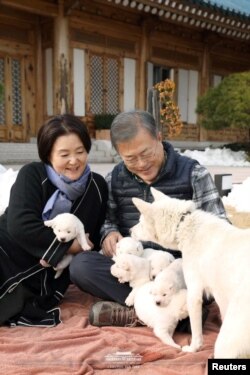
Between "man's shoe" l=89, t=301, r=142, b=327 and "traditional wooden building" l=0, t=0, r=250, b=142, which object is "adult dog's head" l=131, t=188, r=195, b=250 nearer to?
"man's shoe" l=89, t=301, r=142, b=327

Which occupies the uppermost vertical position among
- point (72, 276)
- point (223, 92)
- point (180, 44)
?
point (180, 44)

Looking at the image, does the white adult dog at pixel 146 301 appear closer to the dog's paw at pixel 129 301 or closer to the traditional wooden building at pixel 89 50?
the dog's paw at pixel 129 301

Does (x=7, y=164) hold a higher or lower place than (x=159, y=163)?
lower

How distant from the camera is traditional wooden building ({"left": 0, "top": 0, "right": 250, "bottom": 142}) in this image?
12.5 m

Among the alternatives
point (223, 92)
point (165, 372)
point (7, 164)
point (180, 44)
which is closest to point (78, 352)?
point (165, 372)

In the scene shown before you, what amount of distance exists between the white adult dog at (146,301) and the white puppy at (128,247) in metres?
0.07

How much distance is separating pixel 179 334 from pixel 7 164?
9238 millimetres

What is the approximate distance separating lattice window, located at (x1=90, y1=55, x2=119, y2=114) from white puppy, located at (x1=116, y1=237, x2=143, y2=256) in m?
11.7

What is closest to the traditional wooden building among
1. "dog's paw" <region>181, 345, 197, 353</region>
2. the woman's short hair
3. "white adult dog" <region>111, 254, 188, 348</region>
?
the woman's short hair

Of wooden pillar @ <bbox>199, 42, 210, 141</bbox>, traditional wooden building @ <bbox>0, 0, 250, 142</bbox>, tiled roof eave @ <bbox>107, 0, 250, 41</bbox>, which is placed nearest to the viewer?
tiled roof eave @ <bbox>107, 0, 250, 41</bbox>

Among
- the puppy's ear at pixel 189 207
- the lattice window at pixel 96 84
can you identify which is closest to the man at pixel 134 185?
the puppy's ear at pixel 189 207

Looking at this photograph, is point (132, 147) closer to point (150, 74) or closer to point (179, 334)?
point (179, 334)

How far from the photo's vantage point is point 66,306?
3348 mm

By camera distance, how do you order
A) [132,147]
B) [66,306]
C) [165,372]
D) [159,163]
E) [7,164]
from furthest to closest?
1. [7,164]
2. [66,306]
3. [159,163]
4. [132,147]
5. [165,372]
